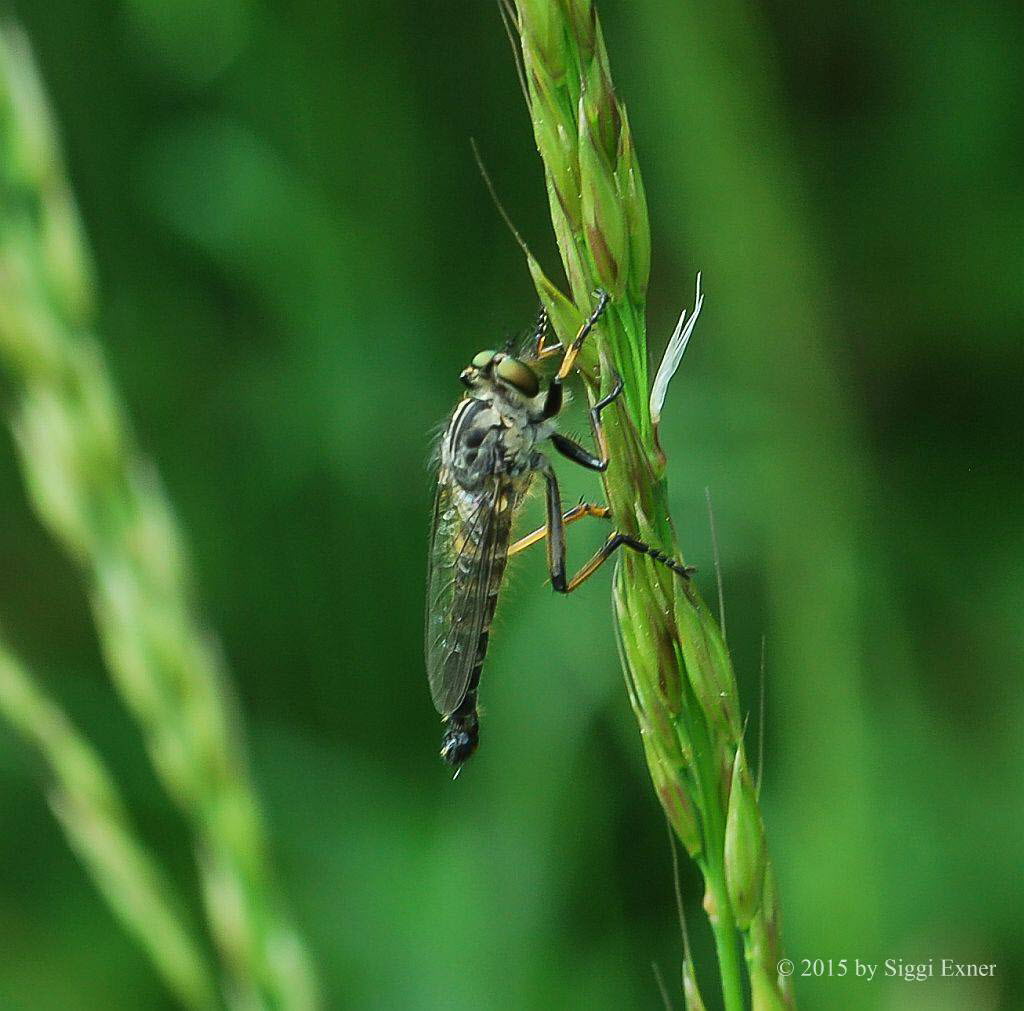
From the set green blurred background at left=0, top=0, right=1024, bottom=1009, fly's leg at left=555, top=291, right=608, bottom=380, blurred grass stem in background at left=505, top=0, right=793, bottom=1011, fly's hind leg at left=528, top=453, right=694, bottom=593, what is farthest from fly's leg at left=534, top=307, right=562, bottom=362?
blurred grass stem in background at left=505, top=0, right=793, bottom=1011

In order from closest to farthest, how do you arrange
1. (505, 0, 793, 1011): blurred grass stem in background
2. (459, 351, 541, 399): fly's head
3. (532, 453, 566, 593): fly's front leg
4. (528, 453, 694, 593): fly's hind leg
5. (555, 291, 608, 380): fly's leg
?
(505, 0, 793, 1011): blurred grass stem in background → (555, 291, 608, 380): fly's leg → (528, 453, 694, 593): fly's hind leg → (532, 453, 566, 593): fly's front leg → (459, 351, 541, 399): fly's head

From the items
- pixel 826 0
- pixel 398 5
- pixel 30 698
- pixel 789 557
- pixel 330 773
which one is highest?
pixel 398 5

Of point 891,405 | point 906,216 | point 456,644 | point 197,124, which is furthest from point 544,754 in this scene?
point 197,124

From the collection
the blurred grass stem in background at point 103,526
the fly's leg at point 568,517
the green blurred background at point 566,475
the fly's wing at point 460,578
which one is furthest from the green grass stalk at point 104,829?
the green blurred background at point 566,475

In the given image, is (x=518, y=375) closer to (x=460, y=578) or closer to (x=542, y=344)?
(x=542, y=344)

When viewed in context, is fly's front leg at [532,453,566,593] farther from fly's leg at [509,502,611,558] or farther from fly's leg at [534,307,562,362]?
fly's leg at [534,307,562,362]

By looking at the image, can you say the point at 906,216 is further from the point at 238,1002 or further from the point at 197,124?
the point at 238,1002
